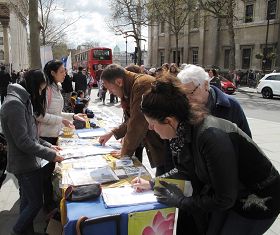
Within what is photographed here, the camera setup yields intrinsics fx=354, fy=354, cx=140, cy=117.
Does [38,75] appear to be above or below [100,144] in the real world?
above

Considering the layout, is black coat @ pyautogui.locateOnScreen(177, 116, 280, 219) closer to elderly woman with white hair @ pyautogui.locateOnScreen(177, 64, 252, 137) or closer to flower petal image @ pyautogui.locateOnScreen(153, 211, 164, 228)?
flower petal image @ pyautogui.locateOnScreen(153, 211, 164, 228)

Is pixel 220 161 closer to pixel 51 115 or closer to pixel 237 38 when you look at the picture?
pixel 51 115

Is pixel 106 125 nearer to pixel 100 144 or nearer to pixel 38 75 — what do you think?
pixel 100 144

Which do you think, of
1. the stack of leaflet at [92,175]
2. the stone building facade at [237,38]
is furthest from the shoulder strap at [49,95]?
the stone building facade at [237,38]

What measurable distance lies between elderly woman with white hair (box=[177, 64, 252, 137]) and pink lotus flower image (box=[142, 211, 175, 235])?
0.88 metres

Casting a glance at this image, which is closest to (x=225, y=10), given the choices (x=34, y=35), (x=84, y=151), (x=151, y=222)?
(x=34, y=35)

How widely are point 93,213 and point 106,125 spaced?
3467mm

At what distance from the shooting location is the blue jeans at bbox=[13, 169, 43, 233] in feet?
10.2

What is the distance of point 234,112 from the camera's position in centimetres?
277

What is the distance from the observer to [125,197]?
2502 mm

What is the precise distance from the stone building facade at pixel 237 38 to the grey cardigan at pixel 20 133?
28953 millimetres

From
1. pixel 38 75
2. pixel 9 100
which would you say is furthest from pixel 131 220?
pixel 38 75

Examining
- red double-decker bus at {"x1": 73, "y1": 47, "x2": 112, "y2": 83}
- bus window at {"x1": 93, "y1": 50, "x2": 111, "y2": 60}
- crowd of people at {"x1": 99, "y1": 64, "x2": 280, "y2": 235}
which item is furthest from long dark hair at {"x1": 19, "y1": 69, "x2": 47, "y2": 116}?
bus window at {"x1": 93, "y1": 50, "x2": 111, "y2": 60}

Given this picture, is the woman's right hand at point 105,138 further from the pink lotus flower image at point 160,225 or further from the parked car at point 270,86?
the parked car at point 270,86
